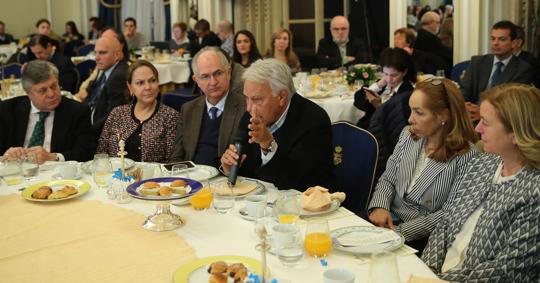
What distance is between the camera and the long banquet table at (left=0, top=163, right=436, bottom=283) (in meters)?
1.79

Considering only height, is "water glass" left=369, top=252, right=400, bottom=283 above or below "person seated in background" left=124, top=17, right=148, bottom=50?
below

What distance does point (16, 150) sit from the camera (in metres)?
3.12

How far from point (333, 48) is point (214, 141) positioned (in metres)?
4.92

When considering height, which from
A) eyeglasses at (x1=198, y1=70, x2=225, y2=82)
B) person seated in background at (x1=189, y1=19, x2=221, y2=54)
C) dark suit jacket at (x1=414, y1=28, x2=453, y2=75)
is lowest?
eyeglasses at (x1=198, y1=70, x2=225, y2=82)

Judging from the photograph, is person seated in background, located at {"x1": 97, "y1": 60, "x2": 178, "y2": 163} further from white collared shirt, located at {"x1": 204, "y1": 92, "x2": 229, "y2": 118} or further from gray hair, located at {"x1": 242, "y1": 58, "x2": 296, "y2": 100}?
gray hair, located at {"x1": 242, "y1": 58, "x2": 296, "y2": 100}

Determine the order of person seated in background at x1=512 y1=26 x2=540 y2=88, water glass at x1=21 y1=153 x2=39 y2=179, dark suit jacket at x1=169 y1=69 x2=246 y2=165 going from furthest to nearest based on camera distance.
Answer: person seated in background at x1=512 y1=26 x2=540 y2=88 < dark suit jacket at x1=169 y1=69 x2=246 y2=165 < water glass at x1=21 y1=153 x2=39 y2=179

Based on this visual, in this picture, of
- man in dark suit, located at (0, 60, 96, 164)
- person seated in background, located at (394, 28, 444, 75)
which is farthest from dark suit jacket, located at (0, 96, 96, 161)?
person seated in background, located at (394, 28, 444, 75)

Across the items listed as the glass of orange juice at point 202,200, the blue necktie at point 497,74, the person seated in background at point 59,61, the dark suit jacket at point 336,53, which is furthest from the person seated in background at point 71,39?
the glass of orange juice at point 202,200

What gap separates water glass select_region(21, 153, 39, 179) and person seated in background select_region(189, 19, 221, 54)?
6813 millimetres

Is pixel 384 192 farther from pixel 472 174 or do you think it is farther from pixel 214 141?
pixel 214 141

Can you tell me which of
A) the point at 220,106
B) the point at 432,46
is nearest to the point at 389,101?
the point at 220,106

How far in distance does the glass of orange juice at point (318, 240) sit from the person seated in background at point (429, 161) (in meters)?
0.83

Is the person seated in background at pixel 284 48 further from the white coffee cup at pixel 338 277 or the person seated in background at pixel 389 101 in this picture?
the white coffee cup at pixel 338 277

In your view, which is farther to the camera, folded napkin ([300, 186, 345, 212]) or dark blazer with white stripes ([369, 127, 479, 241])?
dark blazer with white stripes ([369, 127, 479, 241])
